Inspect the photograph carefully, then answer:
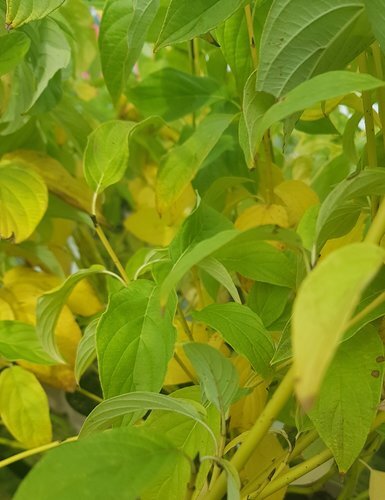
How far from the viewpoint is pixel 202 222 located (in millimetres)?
355

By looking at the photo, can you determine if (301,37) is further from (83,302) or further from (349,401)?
(83,302)

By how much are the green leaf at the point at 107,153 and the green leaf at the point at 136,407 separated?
0.53 ft

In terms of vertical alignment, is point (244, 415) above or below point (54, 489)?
below

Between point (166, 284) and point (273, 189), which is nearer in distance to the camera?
point (166, 284)

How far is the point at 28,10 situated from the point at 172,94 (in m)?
0.24

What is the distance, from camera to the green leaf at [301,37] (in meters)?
0.27

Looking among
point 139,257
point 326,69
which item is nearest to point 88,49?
point 139,257

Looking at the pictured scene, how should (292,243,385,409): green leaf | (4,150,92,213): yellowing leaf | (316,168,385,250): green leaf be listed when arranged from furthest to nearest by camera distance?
(4,150,92,213): yellowing leaf
(316,168,385,250): green leaf
(292,243,385,409): green leaf

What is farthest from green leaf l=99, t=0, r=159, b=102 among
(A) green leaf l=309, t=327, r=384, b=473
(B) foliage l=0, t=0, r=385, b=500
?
(A) green leaf l=309, t=327, r=384, b=473

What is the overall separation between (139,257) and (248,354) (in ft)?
0.56

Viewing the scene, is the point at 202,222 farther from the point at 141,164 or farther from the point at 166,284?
the point at 141,164

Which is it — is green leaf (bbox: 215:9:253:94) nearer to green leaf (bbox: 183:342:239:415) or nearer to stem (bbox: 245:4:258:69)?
stem (bbox: 245:4:258:69)

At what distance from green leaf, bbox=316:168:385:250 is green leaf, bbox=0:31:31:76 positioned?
189mm

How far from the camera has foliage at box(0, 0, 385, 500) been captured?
0.22 m
